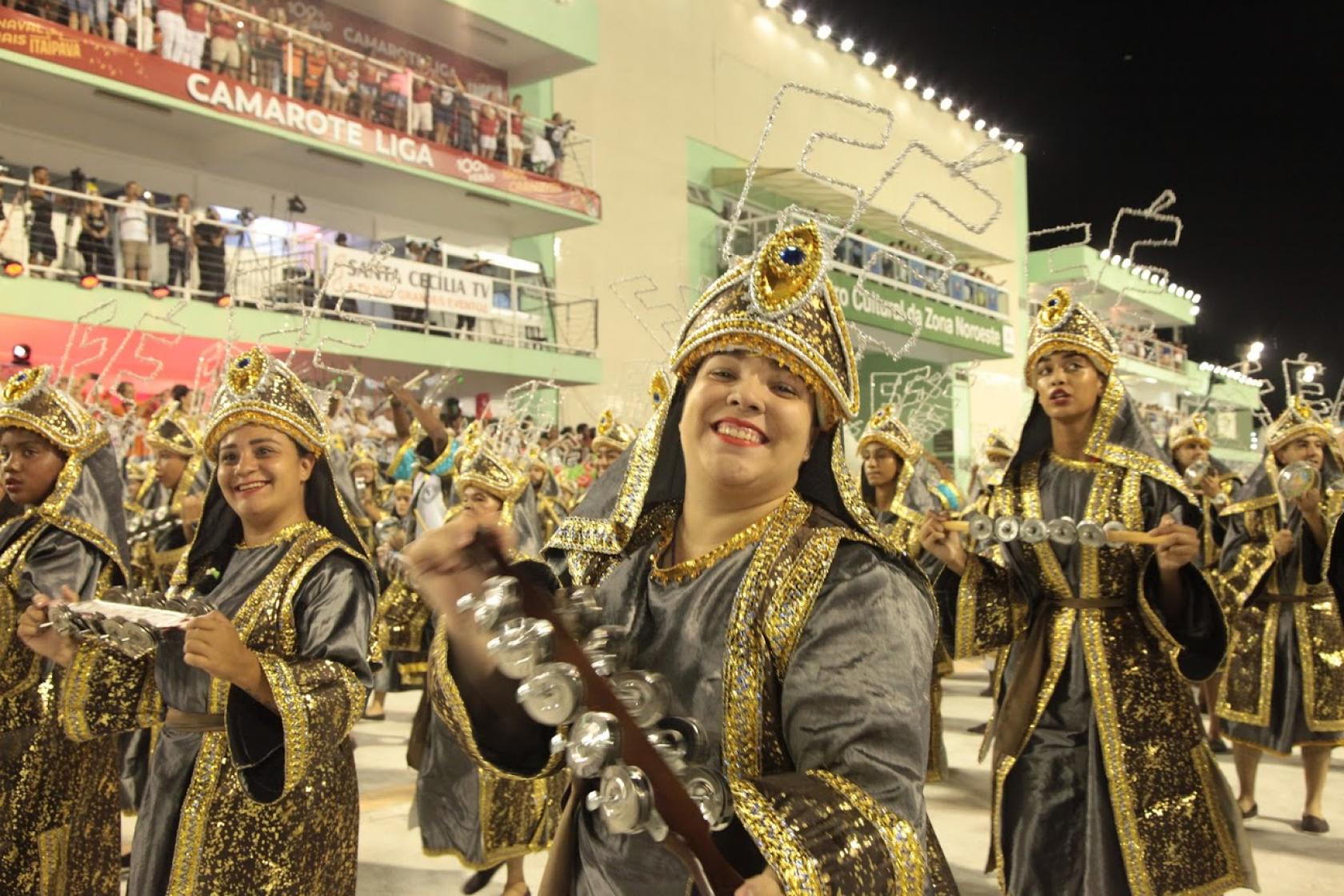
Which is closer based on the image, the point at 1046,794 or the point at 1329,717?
the point at 1046,794

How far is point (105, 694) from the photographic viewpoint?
3.19 metres

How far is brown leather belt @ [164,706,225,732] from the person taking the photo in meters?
2.95

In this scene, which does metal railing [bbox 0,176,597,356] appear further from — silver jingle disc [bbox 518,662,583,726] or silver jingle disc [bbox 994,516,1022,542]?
silver jingle disc [bbox 518,662,583,726]

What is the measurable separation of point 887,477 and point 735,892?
236 inches

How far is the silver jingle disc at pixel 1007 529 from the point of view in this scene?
3543 millimetres

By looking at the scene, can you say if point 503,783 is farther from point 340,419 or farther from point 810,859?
point 340,419

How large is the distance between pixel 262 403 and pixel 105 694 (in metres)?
0.95

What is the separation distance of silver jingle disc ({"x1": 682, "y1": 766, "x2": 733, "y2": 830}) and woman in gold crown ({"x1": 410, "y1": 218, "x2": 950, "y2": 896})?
0.03 metres

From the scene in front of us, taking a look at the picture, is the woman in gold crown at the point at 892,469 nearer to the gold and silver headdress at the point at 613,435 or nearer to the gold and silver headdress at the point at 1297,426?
the gold and silver headdress at the point at 1297,426

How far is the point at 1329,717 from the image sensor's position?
227 inches

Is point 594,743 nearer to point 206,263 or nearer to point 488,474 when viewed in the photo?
point 488,474

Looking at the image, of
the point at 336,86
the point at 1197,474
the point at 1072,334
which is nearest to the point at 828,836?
the point at 1072,334

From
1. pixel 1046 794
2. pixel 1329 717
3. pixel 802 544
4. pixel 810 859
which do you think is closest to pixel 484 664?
pixel 802 544

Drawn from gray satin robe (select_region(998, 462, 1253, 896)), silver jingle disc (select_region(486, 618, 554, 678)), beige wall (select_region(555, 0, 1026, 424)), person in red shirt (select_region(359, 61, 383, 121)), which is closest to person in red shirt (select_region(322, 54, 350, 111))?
person in red shirt (select_region(359, 61, 383, 121))
